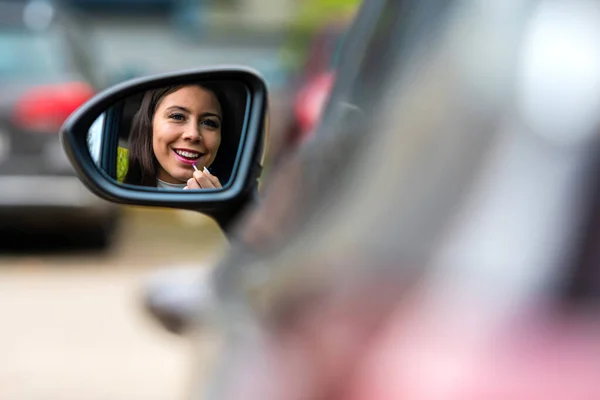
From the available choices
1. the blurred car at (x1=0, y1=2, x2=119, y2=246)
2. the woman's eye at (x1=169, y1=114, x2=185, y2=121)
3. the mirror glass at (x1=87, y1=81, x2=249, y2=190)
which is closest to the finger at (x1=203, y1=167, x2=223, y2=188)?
the mirror glass at (x1=87, y1=81, x2=249, y2=190)

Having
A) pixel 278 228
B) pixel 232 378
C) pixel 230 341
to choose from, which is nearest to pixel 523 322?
pixel 232 378

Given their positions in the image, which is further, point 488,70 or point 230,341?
point 230,341

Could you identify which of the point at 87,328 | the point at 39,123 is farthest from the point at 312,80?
the point at 87,328

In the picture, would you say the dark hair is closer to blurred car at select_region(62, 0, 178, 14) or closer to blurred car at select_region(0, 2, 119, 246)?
blurred car at select_region(0, 2, 119, 246)

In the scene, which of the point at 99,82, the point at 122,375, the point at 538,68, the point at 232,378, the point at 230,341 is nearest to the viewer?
the point at 538,68

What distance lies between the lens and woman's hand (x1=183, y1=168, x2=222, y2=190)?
6.27 feet

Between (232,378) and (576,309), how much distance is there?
0.63m

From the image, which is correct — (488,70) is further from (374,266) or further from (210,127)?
(210,127)

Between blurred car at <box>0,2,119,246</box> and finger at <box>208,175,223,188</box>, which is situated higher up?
finger at <box>208,175,223,188</box>

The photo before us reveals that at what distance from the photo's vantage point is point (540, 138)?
138 cm

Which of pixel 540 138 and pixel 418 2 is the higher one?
pixel 418 2

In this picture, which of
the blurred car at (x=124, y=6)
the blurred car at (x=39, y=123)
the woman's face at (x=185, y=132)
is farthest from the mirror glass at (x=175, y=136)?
the blurred car at (x=124, y=6)

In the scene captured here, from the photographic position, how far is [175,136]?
1815mm

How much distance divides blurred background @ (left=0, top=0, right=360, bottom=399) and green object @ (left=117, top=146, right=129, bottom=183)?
9.56ft
